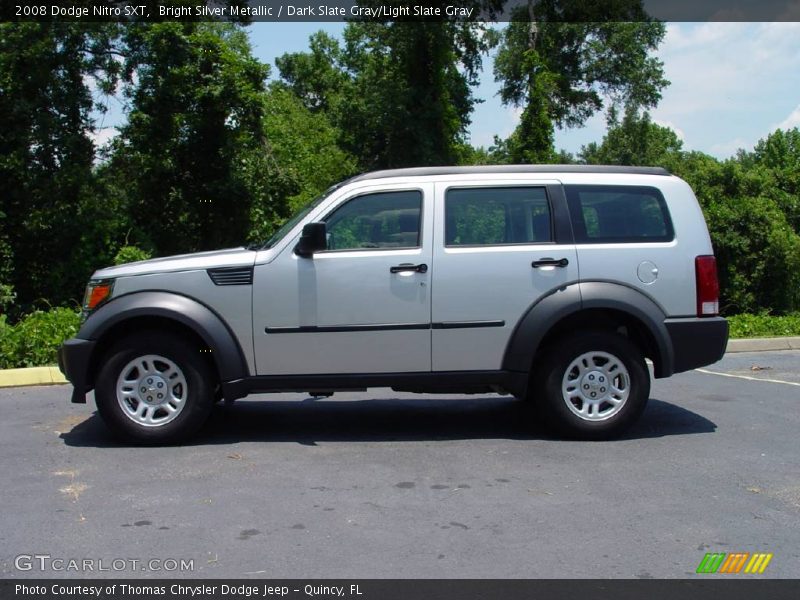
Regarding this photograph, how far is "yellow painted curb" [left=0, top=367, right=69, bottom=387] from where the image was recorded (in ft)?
30.6

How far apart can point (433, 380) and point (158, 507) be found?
2277mm

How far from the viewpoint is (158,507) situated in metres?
5.14

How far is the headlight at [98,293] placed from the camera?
657 centimetres

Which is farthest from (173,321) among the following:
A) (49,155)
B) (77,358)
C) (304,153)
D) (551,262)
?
(304,153)

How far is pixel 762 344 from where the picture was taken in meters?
→ 12.5

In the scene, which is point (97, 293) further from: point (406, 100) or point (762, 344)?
point (406, 100)

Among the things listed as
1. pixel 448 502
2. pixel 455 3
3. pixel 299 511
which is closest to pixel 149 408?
pixel 299 511

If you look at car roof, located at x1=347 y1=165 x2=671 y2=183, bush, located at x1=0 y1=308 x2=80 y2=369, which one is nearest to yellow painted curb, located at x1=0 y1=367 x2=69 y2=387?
bush, located at x1=0 y1=308 x2=80 y2=369

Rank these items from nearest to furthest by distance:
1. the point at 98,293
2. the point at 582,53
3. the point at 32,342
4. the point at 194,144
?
the point at 98,293 → the point at 32,342 → the point at 194,144 → the point at 582,53

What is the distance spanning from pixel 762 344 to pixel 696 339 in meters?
6.51

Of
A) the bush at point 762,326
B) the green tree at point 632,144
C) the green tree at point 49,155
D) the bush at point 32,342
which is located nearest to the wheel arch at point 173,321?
the bush at point 32,342

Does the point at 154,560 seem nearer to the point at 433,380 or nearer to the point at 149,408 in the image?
the point at 149,408

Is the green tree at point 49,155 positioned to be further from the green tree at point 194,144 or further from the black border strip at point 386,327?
the black border strip at point 386,327
